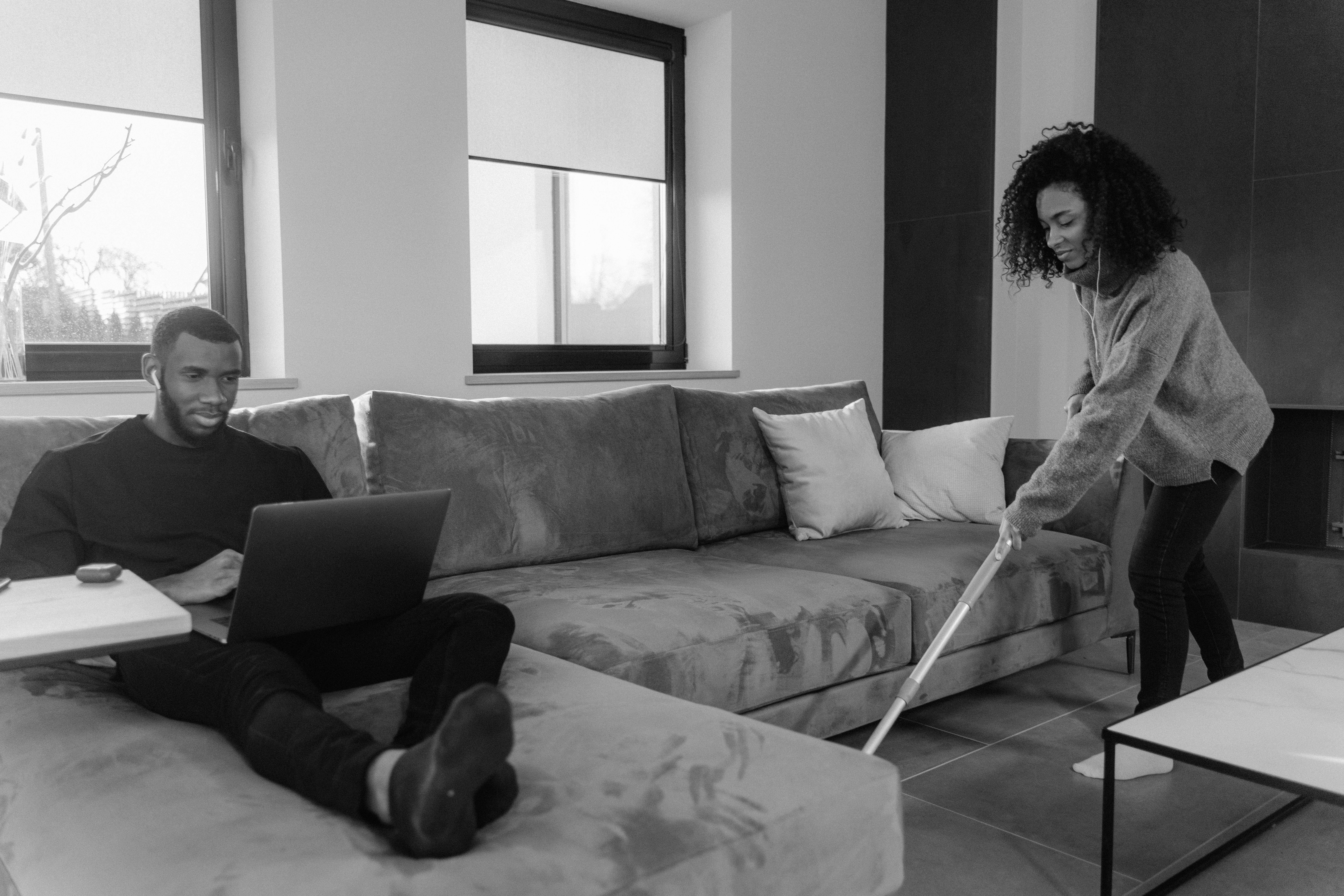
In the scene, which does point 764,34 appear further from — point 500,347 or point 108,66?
point 108,66

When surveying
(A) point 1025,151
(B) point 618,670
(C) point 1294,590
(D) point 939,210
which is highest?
(A) point 1025,151

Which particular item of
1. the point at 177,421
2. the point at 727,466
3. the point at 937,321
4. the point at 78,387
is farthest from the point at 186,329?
the point at 937,321

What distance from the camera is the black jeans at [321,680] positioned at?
46.8 inches

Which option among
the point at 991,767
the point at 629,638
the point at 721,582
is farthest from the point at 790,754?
the point at 991,767

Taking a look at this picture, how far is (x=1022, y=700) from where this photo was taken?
114 inches

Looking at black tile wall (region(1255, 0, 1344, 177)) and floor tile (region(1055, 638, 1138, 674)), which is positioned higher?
black tile wall (region(1255, 0, 1344, 177))

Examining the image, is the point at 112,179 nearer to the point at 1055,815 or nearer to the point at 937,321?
the point at 1055,815

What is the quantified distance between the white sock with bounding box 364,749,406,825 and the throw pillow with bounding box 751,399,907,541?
6.49 ft

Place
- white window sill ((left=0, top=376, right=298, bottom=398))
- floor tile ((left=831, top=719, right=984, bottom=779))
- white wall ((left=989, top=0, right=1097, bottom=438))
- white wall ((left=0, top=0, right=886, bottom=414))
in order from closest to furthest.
Answer: floor tile ((left=831, top=719, right=984, bottom=779)) → white window sill ((left=0, top=376, right=298, bottom=398)) → white wall ((left=0, top=0, right=886, bottom=414)) → white wall ((left=989, top=0, right=1097, bottom=438))

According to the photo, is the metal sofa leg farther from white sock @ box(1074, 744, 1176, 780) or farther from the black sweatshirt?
the black sweatshirt

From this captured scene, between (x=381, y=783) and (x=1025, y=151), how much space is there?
393 centimetres

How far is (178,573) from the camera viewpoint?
176 cm

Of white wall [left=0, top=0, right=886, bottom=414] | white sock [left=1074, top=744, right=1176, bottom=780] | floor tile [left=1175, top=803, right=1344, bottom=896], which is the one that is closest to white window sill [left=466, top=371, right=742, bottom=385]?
white wall [left=0, top=0, right=886, bottom=414]

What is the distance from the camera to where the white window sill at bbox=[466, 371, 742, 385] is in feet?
11.2
